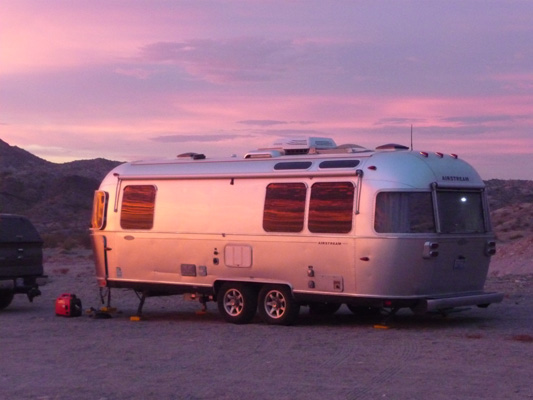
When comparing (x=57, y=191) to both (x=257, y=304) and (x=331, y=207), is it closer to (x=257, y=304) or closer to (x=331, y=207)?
(x=257, y=304)

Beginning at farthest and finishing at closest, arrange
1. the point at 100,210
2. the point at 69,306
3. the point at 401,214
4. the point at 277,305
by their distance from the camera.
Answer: the point at 100,210 < the point at 69,306 < the point at 277,305 < the point at 401,214

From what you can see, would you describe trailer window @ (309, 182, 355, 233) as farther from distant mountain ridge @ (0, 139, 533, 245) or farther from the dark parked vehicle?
distant mountain ridge @ (0, 139, 533, 245)

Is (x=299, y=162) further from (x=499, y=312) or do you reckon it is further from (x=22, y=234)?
(x=22, y=234)

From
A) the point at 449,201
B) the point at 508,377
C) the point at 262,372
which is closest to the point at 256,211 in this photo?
the point at 449,201

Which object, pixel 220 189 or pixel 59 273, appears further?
pixel 59 273

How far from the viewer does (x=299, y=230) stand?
15305 mm

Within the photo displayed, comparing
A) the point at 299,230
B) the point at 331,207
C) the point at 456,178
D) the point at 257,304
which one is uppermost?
the point at 456,178

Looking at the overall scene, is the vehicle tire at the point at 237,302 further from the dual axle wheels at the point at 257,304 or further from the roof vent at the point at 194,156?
the roof vent at the point at 194,156

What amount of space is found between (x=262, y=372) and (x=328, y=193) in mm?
4551

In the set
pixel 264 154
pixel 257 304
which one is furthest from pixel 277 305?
pixel 264 154

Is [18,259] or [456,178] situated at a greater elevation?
[456,178]

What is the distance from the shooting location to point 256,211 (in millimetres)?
15891

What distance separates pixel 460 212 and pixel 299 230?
2.62 metres

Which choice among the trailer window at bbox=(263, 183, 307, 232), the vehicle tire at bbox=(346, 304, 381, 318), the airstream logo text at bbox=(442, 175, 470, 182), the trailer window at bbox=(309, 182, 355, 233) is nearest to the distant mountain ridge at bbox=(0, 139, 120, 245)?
the vehicle tire at bbox=(346, 304, 381, 318)
